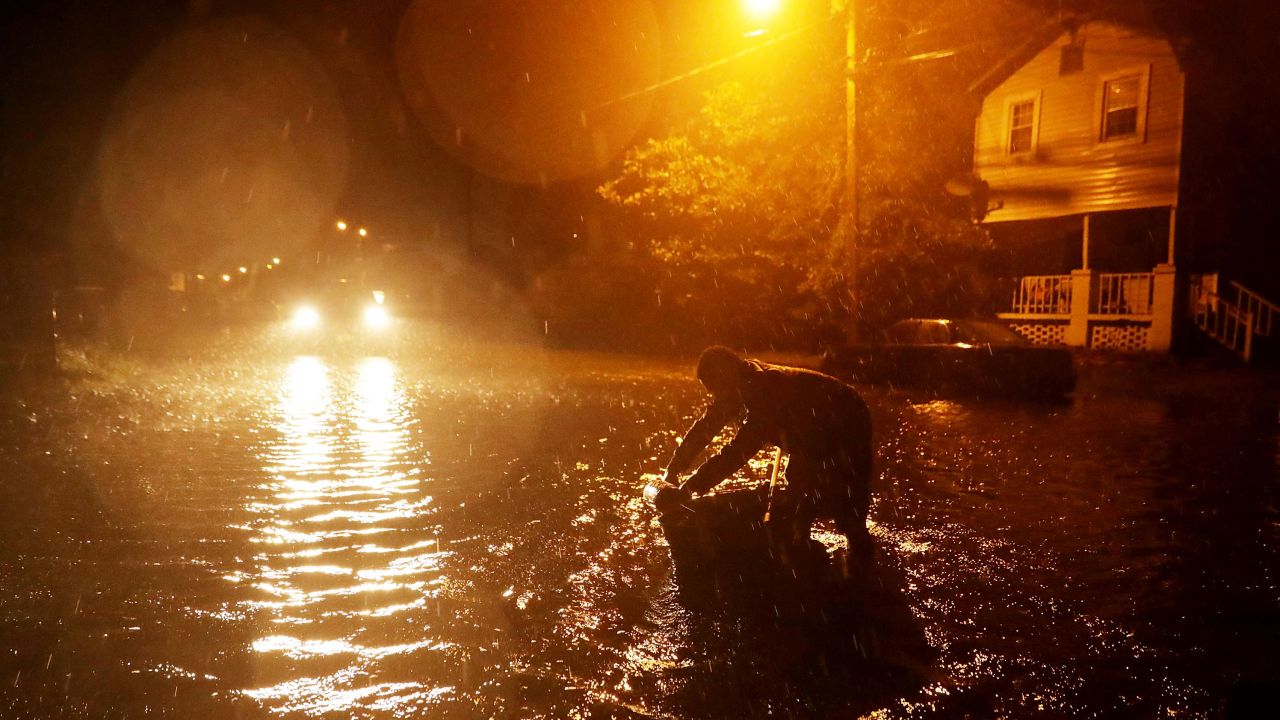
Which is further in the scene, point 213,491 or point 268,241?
point 268,241

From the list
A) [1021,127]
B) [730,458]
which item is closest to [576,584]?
[730,458]

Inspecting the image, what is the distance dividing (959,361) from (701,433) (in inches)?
444

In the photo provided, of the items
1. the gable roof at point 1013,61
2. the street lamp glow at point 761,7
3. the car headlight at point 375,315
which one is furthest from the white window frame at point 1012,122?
the car headlight at point 375,315

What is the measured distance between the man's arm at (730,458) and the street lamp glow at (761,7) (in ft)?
43.3

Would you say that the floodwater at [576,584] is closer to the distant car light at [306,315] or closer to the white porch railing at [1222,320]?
the white porch railing at [1222,320]

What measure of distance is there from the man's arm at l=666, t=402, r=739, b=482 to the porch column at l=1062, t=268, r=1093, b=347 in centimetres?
1964

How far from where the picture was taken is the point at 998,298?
24.9 m

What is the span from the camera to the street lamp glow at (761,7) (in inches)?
669

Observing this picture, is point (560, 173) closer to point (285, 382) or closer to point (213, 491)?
point (285, 382)

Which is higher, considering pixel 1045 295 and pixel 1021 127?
pixel 1021 127

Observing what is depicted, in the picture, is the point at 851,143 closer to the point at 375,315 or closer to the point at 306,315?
the point at 306,315

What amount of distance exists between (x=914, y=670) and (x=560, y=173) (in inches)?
1453

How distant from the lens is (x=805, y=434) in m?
5.29

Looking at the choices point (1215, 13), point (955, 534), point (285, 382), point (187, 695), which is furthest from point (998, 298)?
point (187, 695)
